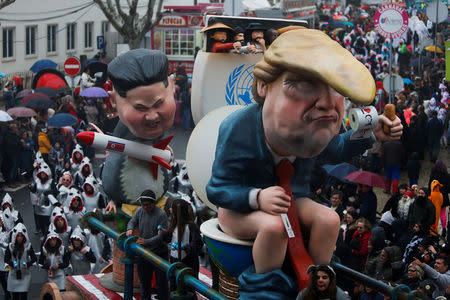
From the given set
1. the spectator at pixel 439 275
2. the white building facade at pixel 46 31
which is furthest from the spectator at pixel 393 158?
the white building facade at pixel 46 31

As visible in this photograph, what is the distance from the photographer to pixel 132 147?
7.34m

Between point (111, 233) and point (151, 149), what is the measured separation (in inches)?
38.5

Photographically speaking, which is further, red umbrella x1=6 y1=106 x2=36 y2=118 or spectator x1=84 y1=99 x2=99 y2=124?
spectator x1=84 y1=99 x2=99 y2=124

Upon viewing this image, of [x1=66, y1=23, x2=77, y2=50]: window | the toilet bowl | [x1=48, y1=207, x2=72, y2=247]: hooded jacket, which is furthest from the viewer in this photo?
[x1=66, y1=23, x2=77, y2=50]: window

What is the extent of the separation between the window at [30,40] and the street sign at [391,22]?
820 inches

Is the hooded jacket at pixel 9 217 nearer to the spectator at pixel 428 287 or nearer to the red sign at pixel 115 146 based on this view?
the red sign at pixel 115 146

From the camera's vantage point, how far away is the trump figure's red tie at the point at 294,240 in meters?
4.71

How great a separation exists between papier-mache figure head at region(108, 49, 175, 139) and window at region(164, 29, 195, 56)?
24.1 metres

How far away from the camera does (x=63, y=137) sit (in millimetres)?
17422

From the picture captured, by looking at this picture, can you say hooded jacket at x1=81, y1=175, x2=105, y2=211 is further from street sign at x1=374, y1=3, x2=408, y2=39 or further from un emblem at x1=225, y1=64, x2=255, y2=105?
street sign at x1=374, y1=3, x2=408, y2=39

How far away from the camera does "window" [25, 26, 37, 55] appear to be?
109 feet

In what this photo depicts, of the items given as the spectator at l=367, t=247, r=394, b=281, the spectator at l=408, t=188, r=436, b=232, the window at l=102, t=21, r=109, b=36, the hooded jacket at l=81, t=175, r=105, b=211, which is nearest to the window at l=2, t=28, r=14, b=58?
the window at l=102, t=21, r=109, b=36

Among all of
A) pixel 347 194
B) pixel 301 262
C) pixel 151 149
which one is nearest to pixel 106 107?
pixel 347 194

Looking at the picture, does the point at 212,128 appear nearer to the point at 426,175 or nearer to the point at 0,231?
the point at 0,231
